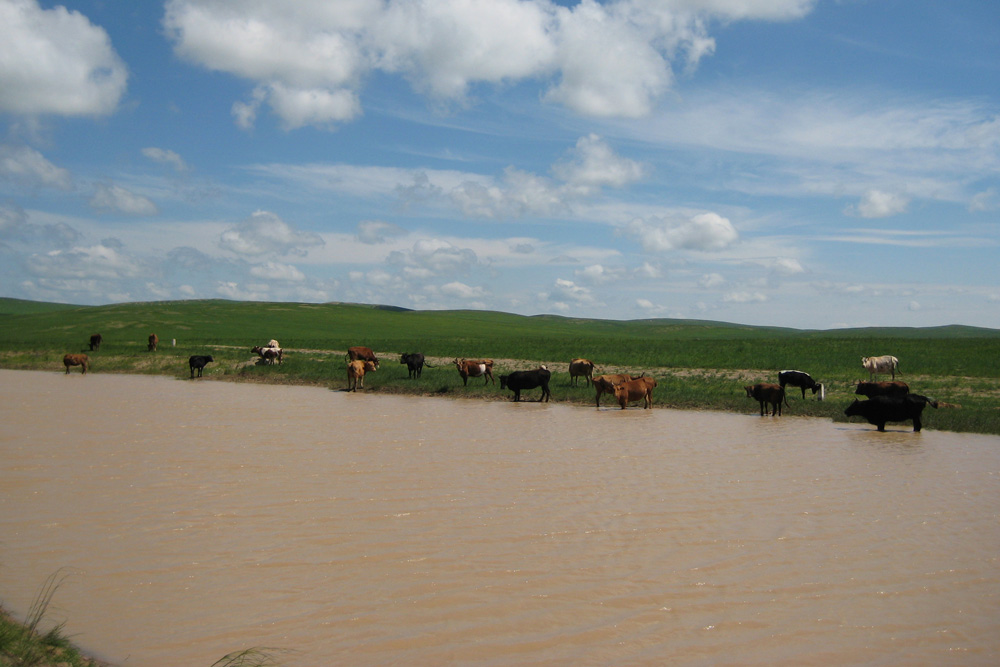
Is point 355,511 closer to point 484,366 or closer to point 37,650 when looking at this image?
point 37,650

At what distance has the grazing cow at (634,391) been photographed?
66.8 ft

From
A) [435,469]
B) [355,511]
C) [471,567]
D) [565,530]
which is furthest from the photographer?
[435,469]

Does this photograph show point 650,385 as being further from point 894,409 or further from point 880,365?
point 880,365

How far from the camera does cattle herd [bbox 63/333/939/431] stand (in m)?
16.5

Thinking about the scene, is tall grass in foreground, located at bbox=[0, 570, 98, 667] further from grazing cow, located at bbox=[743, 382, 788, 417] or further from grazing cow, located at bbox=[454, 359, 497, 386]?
grazing cow, located at bbox=[454, 359, 497, 386]

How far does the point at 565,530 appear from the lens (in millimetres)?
7945

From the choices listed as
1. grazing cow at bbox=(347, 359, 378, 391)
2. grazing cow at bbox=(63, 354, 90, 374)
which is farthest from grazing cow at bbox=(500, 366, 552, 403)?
grazing cow at bbox=(63, 354, 90, 374)

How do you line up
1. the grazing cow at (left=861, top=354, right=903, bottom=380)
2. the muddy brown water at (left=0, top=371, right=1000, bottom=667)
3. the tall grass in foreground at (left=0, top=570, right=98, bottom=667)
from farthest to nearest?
the grazing cow at (left=861, top=354, right=903, bottom=380) < the muddy brown water at (left=0, top=371, right=1000, bottom=667) < the tall grass in foreground at (left=0, top=570, right=98, bottom=667)

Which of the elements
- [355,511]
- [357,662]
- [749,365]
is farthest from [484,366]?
[357,662]

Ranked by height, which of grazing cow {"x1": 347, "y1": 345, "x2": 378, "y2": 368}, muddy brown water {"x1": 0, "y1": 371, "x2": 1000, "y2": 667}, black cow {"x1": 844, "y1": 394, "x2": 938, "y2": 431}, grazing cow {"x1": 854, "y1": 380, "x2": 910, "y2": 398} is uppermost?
grazing cow {"x1": 347, "y1": 345, "x2": 378, "y2": 368}

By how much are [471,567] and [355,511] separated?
2.34 m

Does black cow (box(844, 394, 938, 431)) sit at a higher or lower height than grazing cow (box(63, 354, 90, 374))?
lower

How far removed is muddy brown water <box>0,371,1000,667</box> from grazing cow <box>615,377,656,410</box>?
6249 millimetres

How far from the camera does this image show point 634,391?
67.5 feet
